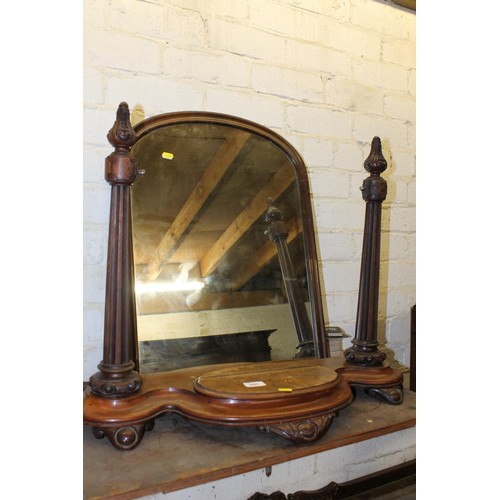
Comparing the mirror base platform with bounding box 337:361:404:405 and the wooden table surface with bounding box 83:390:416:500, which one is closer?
the wooden table surface with bounding box 83:390:416:500

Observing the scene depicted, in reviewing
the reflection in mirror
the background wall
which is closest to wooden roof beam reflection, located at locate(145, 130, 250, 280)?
the reflection in mirror

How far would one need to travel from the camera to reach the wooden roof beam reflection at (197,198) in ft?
3.55

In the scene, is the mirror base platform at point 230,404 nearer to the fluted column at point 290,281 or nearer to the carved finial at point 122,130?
the fluted column at point 290,281

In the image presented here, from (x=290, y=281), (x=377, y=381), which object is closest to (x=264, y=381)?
(x=377, y=381)

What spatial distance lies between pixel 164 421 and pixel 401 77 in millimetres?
1285

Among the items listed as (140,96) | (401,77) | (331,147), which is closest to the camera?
(140,96)

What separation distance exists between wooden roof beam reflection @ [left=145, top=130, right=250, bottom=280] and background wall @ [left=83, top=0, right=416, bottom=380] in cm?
12

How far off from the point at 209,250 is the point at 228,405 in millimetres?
402

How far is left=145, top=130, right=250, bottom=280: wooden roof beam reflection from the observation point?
3.55 feet

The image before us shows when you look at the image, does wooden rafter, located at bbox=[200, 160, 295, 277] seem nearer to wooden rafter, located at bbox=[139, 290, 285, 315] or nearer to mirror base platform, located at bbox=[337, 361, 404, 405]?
wooden rafter, located at bbox=[139, 290, 285, 315]
